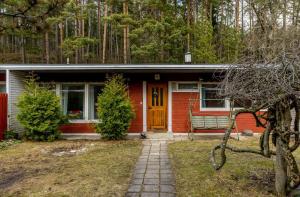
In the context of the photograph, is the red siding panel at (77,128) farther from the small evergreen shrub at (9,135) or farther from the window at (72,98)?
the small evergreen shrub at (9,135)

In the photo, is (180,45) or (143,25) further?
(180,45)

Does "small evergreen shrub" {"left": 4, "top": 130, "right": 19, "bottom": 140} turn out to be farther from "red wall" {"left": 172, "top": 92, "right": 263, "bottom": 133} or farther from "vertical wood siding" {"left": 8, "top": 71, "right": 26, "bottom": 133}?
"red wall" {"left": 172, "top": 92, "right": 263, "bottom": 133}

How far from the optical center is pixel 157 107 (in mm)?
10398

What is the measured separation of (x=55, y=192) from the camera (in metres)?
4.21

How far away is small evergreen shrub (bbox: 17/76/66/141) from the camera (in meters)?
8.86

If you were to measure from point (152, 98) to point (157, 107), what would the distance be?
37 cm

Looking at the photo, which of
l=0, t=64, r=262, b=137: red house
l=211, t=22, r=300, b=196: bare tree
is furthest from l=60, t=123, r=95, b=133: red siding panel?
l=211, t=22, r=300, b=196: bare tree

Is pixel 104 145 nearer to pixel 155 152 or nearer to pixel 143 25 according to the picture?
pixel 155 152

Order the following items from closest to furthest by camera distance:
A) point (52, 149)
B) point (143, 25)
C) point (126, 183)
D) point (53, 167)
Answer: point (126, 183) < point (53, 167) < point (52, 149) < point (143, 25)

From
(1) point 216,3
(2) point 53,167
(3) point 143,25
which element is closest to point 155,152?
(2) point 53,167

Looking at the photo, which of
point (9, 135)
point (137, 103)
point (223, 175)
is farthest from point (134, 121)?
point (223, 175)

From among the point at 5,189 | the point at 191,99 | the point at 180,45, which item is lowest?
the point at 5,189

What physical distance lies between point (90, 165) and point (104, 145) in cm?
238

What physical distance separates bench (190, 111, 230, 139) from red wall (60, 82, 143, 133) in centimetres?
183
